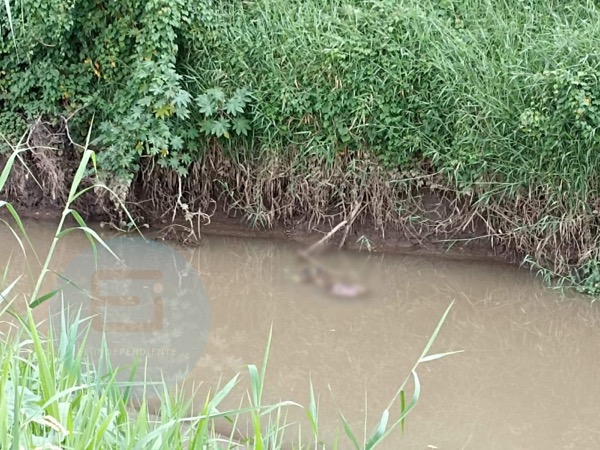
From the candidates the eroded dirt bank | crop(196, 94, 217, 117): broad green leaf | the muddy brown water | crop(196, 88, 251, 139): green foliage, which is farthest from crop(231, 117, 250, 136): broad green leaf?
the muddy brown water

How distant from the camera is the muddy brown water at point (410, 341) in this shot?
364 cm

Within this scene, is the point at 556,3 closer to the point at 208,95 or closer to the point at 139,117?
the point at 208,95

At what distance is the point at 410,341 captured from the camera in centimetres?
433

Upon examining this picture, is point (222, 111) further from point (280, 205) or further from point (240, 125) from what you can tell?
point (280, 205)

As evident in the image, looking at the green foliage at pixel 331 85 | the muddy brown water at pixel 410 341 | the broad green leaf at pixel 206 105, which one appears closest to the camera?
the muddy brown water at pixel 410 341

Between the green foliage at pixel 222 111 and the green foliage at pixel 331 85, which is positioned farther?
the green foliage at pixel 222 111

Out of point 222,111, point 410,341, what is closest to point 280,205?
point 222,111

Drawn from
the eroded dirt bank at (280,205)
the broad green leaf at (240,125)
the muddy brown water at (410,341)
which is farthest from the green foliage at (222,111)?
the muddy brown water at (410,341)

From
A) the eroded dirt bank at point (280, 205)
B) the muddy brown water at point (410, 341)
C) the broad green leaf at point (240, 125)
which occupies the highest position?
the broad green leaf at point (240, 125)

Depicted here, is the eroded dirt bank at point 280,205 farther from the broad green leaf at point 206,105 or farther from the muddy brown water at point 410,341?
the broad green leaf at point 206,105

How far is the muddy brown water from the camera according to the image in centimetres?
364

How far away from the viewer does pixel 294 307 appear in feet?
15.2

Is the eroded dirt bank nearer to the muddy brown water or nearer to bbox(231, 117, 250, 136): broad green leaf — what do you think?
the muddy brown water

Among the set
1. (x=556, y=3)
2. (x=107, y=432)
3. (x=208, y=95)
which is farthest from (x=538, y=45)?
(x=107, y=432)
